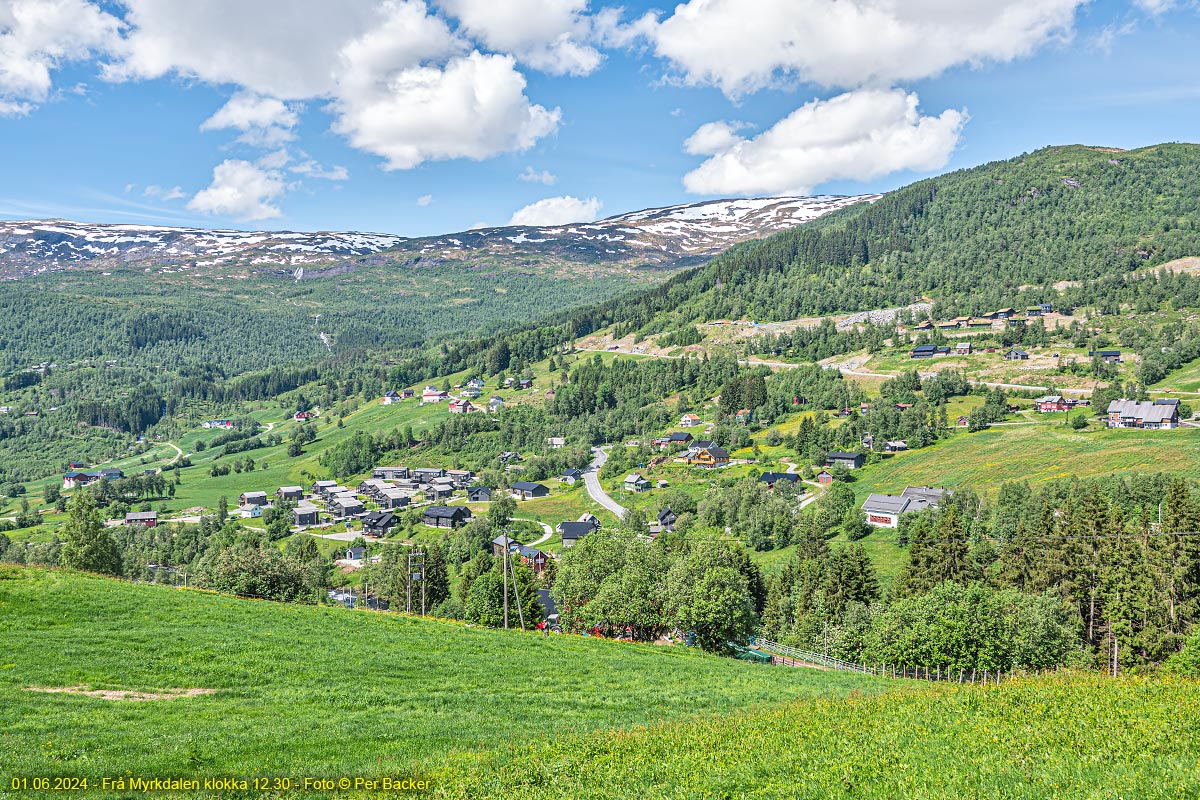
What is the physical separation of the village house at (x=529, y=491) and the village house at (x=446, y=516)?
16.6 meters

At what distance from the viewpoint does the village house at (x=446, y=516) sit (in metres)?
157

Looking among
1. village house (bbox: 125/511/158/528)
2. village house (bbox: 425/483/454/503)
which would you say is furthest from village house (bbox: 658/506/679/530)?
village house (bbox: 125/511/158/528)

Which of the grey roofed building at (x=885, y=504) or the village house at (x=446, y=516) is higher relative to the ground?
the grey roofed building at (x=885, y=504)

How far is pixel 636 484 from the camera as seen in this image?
165 m

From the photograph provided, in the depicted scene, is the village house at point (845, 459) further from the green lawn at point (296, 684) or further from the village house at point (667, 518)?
the green lawn at point (296, 684)

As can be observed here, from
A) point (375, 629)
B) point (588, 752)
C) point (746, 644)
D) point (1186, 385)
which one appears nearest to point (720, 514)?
point (746, 644)

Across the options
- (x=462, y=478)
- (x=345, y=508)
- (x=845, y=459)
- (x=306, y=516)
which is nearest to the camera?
(x=845, y=459)

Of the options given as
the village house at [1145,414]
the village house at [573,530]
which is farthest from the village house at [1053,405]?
the village house at [573,530]

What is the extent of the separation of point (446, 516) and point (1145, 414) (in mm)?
155023

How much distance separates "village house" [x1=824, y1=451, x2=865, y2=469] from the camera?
14902 centimetres

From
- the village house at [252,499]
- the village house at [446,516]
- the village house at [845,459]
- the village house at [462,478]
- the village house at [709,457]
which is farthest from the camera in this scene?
the village house at [462,478]

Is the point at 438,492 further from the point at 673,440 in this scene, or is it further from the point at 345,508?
the point at 673,440

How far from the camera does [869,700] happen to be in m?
24.5

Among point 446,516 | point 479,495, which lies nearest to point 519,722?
point 446,516
